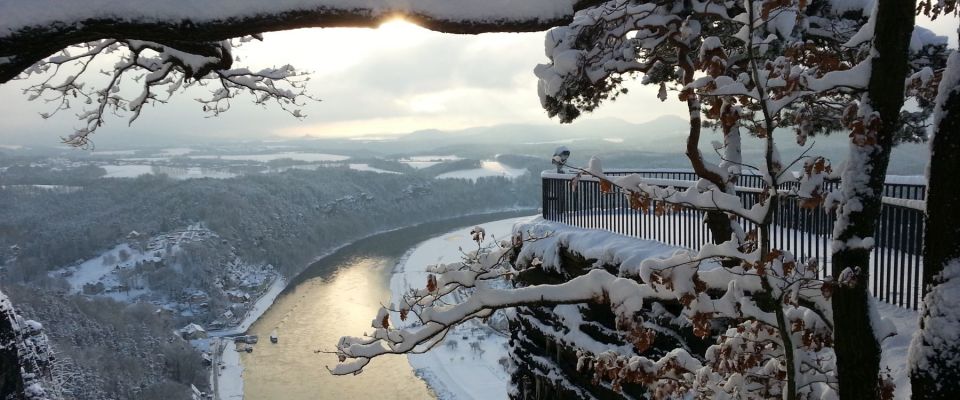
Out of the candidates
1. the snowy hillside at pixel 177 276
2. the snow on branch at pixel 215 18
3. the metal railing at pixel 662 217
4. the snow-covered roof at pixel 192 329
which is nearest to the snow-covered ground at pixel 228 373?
the snow-covered roof at pixel 192 329

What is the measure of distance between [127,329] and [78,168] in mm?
103889

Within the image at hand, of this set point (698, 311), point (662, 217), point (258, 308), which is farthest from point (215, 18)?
point (258, 308)

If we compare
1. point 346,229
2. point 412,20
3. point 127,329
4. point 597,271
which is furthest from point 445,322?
point 346,229

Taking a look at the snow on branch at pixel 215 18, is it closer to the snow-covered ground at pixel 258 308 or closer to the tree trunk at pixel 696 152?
the tree trunk at pixel 696 152

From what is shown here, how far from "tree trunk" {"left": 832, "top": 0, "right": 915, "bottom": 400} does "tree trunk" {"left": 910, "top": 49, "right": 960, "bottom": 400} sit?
21cm

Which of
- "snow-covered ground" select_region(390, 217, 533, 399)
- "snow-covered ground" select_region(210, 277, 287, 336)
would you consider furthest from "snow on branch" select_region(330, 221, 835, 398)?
"snow-covered ground" select_region(210, 277, 287, 336)

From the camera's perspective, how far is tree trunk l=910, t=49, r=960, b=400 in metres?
3.17

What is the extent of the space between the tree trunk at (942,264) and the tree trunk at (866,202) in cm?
21

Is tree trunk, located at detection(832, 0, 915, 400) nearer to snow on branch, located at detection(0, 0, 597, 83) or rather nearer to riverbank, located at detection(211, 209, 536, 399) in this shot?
snow on branch, located at detection(0, 0, 597, 83)

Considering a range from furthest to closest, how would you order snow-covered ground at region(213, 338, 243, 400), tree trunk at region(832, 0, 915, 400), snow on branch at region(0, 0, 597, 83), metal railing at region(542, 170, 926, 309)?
snow-covered ground at region(213, 338, 243, 400) → metal railing at region(542, 170, 926, 309) → tree trunk at region(832, 0, 915, 400) → snow on branch at region(0, 0, 597, 83)

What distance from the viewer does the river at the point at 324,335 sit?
32.9m

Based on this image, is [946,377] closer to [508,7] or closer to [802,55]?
[802,55]

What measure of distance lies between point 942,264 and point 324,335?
39.7m

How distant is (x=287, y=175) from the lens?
118750mm
